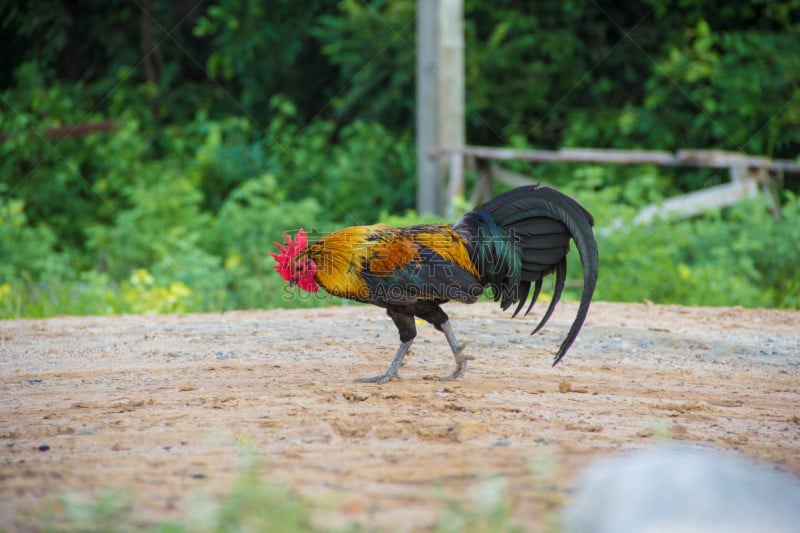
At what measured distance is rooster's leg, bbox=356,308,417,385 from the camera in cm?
520

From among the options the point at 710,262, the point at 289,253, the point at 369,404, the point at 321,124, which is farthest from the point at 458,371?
the point at 321,124

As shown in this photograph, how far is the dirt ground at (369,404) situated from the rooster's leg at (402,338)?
0.09m

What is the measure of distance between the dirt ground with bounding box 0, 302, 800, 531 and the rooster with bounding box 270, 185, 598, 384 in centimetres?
49

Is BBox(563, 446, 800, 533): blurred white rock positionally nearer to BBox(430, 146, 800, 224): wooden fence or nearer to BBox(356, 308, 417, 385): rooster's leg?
BBox(356, 308, 417, 385): rooster's leg

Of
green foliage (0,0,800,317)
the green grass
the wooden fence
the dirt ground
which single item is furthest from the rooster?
the wooden fence

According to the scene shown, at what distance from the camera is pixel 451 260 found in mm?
5176

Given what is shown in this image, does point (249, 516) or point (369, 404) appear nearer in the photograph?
point (249, 516)

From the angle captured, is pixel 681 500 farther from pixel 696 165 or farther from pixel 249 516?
pixel 696 165

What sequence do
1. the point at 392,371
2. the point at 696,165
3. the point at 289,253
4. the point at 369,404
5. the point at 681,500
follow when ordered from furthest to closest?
1. the point at 696,165
2. the point at 392,371
3. the point at 289,253
4. the point at 369,404
5. the point at 681,500

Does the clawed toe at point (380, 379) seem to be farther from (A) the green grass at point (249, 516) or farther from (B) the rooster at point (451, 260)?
(A) the green grass at point (249, 516)

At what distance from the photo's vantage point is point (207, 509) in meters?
2.51

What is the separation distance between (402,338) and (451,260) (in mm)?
581

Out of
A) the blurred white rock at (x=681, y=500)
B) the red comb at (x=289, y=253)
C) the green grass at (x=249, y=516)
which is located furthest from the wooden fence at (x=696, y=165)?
the green grass at (x=249, y=516)

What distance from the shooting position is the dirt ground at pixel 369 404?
3.22 m
